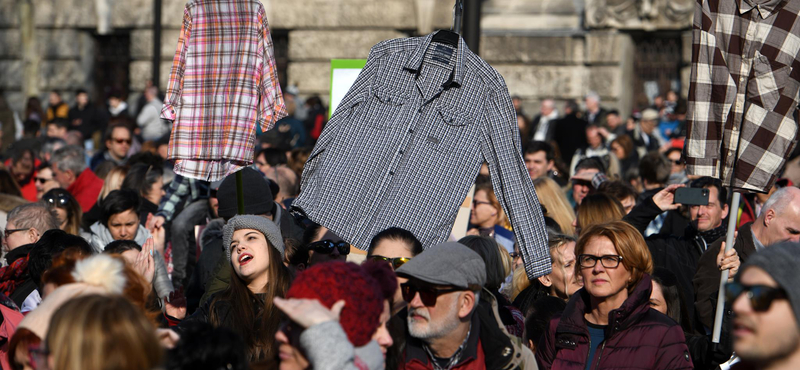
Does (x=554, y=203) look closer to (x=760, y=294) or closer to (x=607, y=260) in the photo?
(x=607, y=260)

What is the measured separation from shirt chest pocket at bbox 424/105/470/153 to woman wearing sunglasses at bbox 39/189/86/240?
9.95ft

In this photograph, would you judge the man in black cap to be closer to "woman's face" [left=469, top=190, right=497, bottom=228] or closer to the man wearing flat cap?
the man wearing flat cap

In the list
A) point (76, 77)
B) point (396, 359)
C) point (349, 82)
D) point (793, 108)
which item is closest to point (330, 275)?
point (396, 359)

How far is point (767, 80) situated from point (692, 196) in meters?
0.94

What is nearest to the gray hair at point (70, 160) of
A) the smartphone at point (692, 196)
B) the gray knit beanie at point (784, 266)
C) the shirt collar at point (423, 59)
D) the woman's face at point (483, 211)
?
the woman's face at point (483, 211)

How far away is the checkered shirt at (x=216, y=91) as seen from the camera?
5.14 m

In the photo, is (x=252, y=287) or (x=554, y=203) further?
(x=554, y=203)

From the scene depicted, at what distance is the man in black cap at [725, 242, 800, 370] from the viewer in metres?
2.67

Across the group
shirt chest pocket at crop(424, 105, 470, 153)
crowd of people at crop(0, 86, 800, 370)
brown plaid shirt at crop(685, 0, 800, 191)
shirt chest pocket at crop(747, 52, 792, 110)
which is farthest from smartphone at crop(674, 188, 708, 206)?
shirt chest pocket at crop(424, 105, 470, 153)

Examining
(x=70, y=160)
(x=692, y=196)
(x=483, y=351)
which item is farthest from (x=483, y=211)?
(x=70, y=160)

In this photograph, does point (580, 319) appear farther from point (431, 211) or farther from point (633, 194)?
point (633, 194)

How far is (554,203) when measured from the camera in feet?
24.3

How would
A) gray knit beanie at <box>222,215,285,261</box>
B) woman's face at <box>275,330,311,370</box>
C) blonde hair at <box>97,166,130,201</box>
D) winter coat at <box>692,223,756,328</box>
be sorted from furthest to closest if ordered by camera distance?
blonde hair at <box>97,166,130,201</box>
winter coat at <box>692,223,756,328</box>
gray knit beanie at <box>222,215,285,261</box>
woman's face at <box>275,330,311,370</box>

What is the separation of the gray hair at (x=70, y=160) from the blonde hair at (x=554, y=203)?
4081 mm
